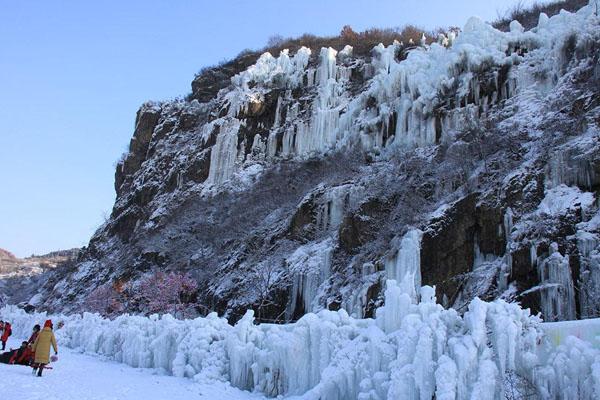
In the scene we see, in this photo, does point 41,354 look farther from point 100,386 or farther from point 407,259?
point 407,259

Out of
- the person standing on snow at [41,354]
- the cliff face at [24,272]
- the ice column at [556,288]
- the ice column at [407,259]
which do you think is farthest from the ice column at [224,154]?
the person standing on snow at [41,354]

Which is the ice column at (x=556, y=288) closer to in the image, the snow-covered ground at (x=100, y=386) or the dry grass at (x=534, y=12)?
the snow-covered ground at (x=100, y=386)

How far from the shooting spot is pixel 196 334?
12.8 m

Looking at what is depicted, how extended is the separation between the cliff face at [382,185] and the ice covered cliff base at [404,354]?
1356 millimetres

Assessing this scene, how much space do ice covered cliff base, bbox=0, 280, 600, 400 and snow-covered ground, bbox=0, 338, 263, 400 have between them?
0.60 meters

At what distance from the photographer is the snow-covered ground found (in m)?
9.21

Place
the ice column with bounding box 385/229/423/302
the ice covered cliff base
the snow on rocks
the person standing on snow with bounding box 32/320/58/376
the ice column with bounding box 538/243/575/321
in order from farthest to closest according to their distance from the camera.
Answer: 1. the snow on rocks
2. the ice column with bounding box 385/229/423/302
3. the ice column with bounding box 538/243/575/321
4. the person standing on snow with bounding box 32/320/58/376
5. the ice covered cliff base

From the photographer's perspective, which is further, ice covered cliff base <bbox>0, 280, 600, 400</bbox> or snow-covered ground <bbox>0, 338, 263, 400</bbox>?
snow-covered ground <bbox>0, 338, 263, 400</bbox>

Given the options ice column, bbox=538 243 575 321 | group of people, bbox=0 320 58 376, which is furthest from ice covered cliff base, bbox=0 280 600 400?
ice column, bbox=538 243 575 321

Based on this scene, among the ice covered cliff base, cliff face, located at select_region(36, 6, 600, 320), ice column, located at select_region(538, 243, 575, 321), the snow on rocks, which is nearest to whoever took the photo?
the ice covered cliff base

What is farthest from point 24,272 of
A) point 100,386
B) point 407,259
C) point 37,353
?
point 100,386

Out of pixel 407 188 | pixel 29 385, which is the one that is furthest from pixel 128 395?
pixel 407 188

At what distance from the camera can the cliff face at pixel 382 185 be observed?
1867 cm

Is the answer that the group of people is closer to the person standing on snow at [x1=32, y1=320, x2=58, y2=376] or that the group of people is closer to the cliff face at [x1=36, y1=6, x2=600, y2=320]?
the person standing on snow at [x1=32, y1=320, x2=58, y2=376]
